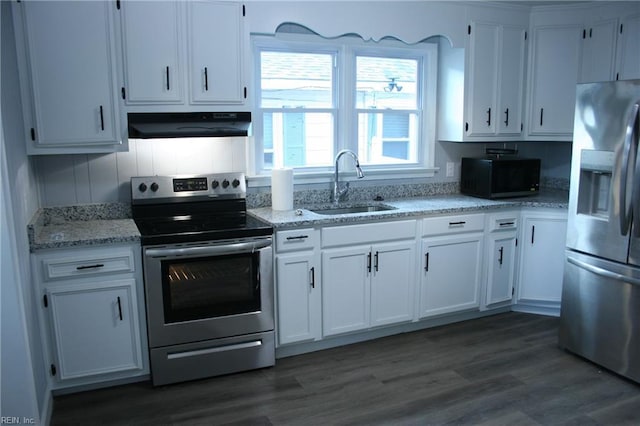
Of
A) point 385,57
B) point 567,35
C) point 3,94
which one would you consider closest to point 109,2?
point 3,94

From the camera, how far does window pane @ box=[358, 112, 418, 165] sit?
4.04 m

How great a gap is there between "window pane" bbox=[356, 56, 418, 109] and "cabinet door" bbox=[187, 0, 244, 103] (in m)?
1.09

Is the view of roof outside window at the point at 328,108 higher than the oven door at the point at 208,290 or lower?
higher

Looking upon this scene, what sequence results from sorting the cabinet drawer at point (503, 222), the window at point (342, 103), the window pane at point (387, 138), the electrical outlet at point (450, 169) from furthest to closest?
the electrical outlet at point (450, 169) → the window pane at point (387, 138) → the cabinet drawer at point (503, 222) → the window at point (342, 103)

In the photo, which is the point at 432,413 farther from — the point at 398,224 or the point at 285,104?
the point at 285,104

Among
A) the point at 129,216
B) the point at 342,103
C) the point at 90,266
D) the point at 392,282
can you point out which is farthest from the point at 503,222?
the point at 90,266

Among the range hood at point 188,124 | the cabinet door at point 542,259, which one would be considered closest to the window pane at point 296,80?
the range hood at point 188,124

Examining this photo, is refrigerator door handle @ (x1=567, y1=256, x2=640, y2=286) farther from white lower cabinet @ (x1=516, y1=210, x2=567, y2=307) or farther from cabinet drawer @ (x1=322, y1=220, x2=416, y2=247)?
cabinet drawer @ (x1=322, y1=220, x2=416, y2=247)

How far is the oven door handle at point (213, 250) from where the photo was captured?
2.82 meters

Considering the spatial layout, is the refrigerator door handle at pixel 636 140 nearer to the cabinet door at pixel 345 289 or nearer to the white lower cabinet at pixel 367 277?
the white lower cabinet at pixel 367 277

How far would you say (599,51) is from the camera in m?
3.92

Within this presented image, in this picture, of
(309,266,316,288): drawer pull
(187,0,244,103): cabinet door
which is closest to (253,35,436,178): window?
(187,0,244,103): cabinet door

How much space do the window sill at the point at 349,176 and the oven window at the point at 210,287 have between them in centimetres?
79

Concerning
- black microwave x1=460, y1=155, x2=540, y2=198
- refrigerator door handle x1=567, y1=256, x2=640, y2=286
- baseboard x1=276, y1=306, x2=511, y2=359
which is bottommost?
baseboard x1=276, y1=306, x2=511, y2=359
